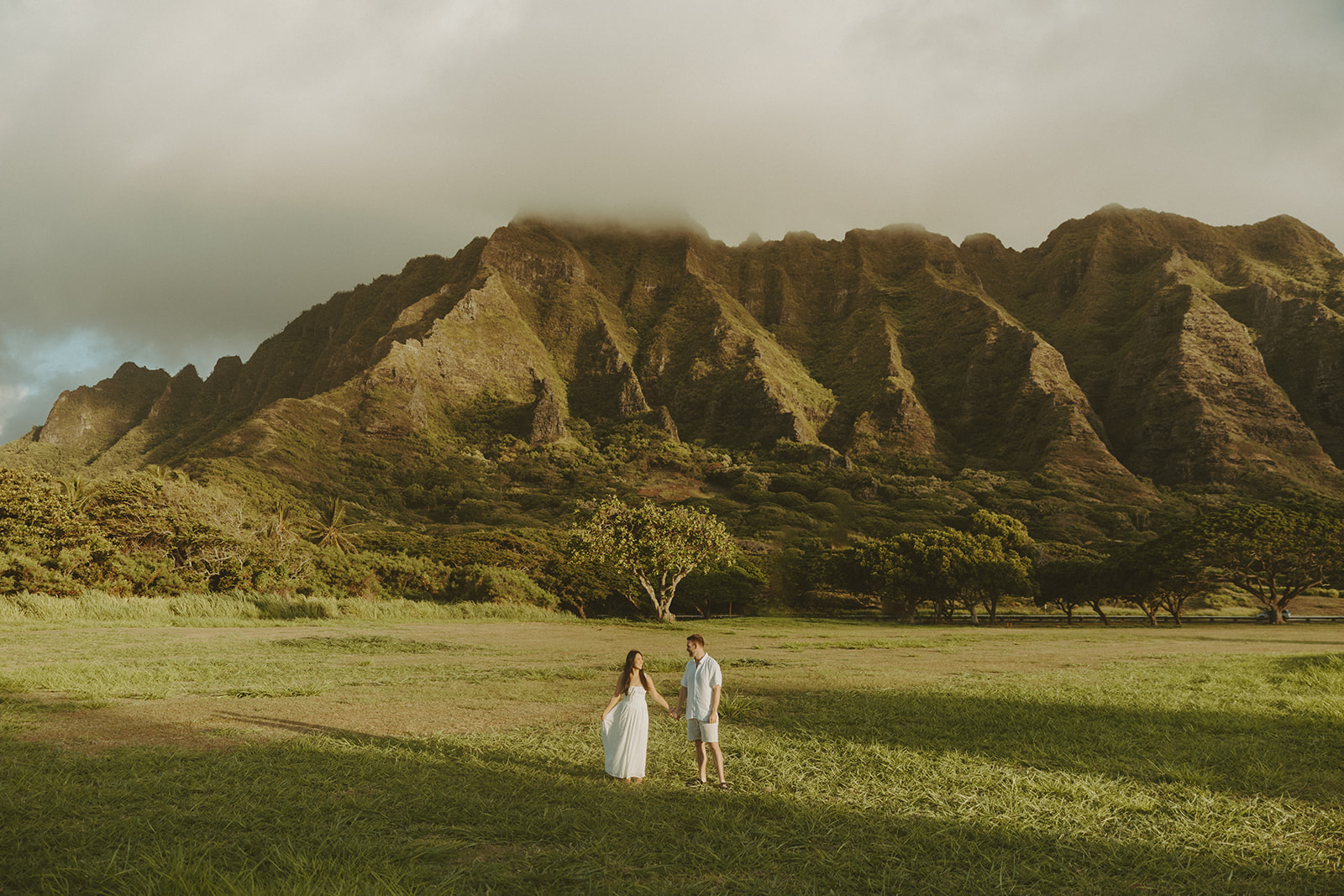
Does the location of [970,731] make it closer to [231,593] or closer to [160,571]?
[231,593]

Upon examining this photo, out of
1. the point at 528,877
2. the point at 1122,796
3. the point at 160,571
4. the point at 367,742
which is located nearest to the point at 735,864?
the point at 528,877

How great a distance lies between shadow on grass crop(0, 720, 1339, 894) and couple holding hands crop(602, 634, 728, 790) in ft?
0.95

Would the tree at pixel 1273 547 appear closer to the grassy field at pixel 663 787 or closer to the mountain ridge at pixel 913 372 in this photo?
the grassy field at pixel 663 787

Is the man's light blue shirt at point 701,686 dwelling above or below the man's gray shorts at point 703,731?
above

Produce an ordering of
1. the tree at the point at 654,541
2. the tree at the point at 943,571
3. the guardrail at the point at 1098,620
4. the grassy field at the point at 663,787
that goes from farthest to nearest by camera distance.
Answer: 1. the tree at the point at 943,571
2. the guardrail at the point at 1098,620
3. the tree at the point at 654,541
4. the grassy field at the point at 663,787

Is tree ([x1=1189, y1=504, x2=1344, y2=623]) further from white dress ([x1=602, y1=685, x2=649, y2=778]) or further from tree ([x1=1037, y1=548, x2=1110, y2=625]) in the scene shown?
white dress ([x1=602, y1=685, x2=649, y2=778])

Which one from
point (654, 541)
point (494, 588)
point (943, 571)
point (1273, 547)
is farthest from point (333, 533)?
point (1273, 547)

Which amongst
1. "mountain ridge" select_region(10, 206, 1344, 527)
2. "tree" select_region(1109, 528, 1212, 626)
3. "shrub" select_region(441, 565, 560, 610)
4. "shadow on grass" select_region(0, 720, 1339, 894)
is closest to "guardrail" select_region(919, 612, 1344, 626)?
"tree" select_region(1109, 528, 1212, 626)

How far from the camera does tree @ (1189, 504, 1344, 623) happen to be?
1683 inches

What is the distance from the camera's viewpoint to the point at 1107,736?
32.9 ft

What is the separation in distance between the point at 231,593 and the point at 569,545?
21433mm

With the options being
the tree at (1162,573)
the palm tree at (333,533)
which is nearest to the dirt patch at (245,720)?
the palm tree at (333,533)

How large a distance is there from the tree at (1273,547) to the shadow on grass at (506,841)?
47.0 m

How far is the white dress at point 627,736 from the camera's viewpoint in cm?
761
